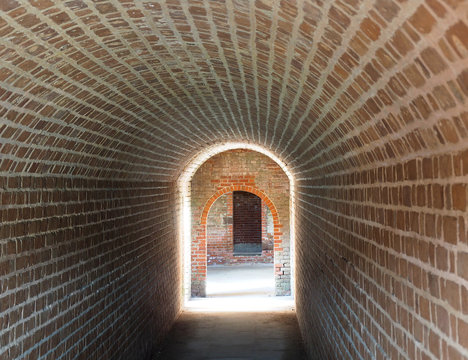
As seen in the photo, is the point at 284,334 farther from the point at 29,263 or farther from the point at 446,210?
the point at 446,210

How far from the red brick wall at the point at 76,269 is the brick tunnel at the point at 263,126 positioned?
0.02 metres

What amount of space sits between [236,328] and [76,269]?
577 centimetres

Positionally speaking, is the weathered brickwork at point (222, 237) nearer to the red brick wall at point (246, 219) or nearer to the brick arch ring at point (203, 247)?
the red brick wall at point (246, 219)

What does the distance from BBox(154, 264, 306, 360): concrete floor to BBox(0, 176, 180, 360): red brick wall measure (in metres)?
0.87

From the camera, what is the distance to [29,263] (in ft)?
12.5

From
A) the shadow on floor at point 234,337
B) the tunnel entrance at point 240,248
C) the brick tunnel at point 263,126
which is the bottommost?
the shadow on floor at point 234,337

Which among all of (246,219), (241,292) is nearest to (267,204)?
(241,292)

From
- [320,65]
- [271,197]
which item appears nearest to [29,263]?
[320,65]

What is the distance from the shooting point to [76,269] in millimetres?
4766

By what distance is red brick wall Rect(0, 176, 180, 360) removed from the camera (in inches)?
142

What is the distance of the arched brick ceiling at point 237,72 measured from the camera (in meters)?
1.84

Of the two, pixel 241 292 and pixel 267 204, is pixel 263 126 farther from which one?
pixel 241 292

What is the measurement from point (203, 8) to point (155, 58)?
1009 millimetres

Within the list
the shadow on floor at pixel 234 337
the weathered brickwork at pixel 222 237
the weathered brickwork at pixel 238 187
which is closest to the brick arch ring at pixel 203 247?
the weathered brickwork at pixel 238 187
